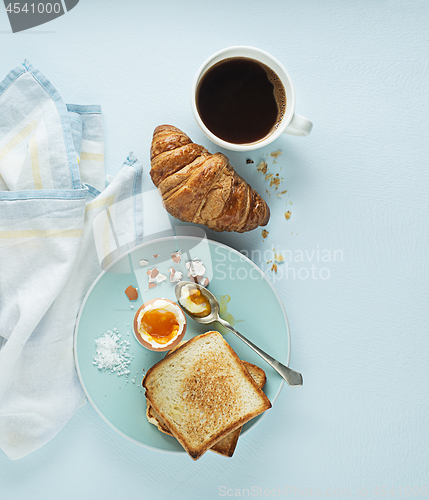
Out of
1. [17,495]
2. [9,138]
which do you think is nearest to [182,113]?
[9,138]

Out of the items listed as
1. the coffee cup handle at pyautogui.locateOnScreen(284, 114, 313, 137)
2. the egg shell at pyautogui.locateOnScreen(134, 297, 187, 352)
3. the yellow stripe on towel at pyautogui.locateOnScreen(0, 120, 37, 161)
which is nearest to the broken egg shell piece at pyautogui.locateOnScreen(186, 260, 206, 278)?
the egg shell at pyautogui.locateOnScreen(134, 297, 187, 352)

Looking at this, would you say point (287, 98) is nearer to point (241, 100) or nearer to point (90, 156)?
point (241, 100)

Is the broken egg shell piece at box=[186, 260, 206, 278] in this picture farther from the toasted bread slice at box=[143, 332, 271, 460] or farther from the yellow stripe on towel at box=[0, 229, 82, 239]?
the yellow stripe on towel at box=[0, 229, 82, 239]

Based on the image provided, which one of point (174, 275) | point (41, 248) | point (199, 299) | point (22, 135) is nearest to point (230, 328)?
point (199, 299)

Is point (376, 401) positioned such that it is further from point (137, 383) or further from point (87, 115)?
point (87, 115)

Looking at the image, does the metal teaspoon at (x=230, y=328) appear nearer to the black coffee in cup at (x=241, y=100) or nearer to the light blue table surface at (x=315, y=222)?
the light blue table surface at (x=315, y=222)
